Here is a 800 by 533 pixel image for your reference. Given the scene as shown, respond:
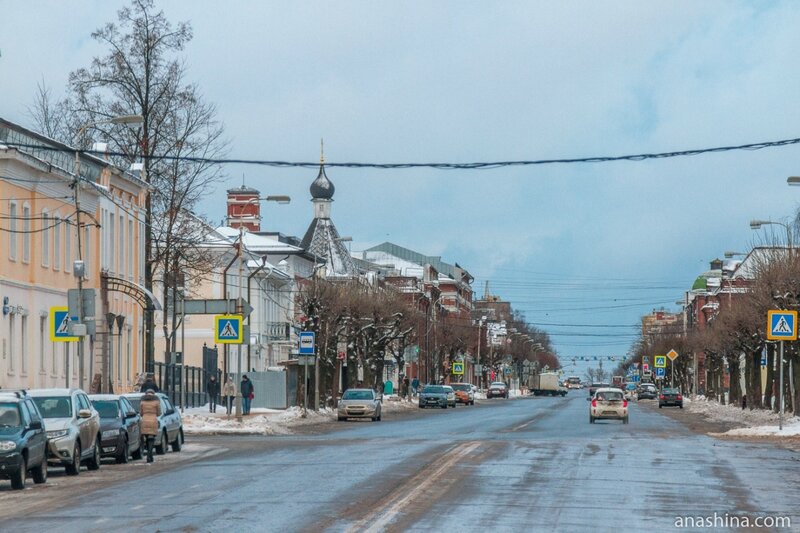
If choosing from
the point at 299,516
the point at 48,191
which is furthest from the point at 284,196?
the point at 299,516

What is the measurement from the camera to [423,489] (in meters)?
21.4

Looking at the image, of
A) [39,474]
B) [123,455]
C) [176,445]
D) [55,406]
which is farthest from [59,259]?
[39,474]

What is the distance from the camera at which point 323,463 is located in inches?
1114

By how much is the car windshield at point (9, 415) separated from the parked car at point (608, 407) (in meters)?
36.2

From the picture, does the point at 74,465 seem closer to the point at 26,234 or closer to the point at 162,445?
the point at 162,445

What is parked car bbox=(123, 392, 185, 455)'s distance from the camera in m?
34.3

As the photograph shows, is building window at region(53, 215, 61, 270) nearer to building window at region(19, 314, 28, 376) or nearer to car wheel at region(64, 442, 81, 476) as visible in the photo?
building window at region(19, 314, 28, 376)

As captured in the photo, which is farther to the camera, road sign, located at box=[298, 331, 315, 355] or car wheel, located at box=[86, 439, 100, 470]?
road sign, located at box=[298, 331, 315, 355]

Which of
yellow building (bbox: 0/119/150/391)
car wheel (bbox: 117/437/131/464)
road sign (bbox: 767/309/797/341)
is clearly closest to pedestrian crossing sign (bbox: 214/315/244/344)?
yellow building (bbox: 0/119/150/391)

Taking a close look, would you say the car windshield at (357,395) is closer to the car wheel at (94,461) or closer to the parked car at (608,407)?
the parked car at (608,407)

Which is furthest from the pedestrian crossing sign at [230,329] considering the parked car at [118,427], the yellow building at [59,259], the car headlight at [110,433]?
the car headlight at [110,433]

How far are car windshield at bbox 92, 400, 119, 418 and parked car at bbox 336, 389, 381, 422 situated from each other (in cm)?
3077

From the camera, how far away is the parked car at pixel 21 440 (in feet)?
77.2

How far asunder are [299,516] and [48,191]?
37.8m
